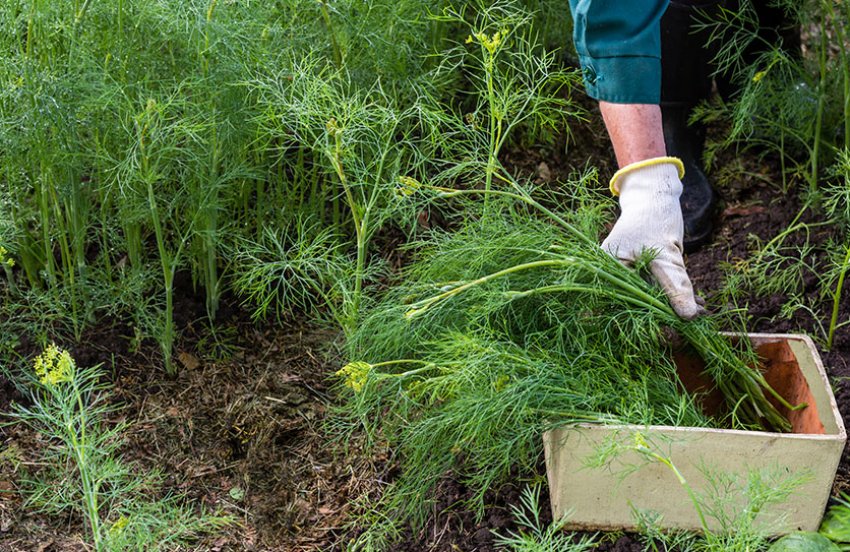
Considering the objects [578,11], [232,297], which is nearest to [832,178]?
[578,11]

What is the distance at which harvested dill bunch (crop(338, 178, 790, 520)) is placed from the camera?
2.17m

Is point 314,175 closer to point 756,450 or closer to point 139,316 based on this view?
point 139,316

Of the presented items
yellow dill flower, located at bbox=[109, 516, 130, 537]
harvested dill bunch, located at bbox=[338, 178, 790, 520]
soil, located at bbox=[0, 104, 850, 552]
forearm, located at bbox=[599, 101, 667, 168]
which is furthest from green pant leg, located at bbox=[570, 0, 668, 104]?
yellow dill flower, located at bbox=[109, 516, 130, 537]

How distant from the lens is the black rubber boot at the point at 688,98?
346 centimetres

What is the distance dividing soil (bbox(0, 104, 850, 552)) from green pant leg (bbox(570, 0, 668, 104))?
1.90ft

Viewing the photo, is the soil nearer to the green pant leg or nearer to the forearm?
the forearm

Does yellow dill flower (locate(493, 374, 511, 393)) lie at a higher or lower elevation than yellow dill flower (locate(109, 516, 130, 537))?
higher

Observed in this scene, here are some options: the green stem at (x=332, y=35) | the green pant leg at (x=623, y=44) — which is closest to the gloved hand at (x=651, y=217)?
the green pant leg at (x=623, y=44)

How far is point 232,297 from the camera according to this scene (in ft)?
10.8

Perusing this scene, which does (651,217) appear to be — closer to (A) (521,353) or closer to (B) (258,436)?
(A) (521,353)

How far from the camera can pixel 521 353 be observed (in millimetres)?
2236

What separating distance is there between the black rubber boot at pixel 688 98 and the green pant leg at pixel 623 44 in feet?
3.20

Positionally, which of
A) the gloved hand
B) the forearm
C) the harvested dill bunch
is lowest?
the harvested dill bunch

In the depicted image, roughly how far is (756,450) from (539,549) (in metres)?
0.51
